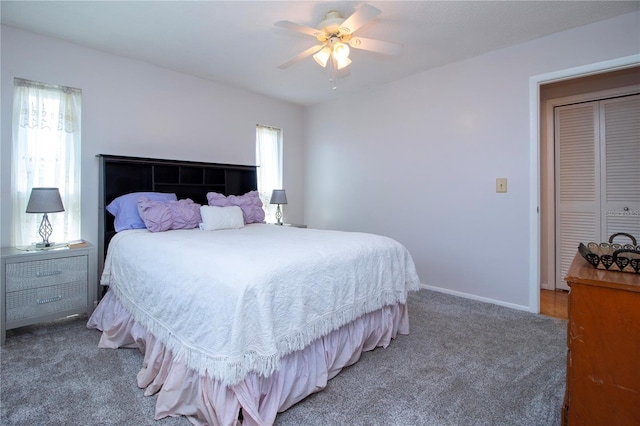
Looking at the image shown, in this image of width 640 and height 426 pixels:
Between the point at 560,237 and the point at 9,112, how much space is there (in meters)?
5.54

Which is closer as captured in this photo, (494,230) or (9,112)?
(9,112)

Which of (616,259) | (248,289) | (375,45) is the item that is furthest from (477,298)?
(248,289)

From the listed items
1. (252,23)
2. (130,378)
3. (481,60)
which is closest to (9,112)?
(252,23)

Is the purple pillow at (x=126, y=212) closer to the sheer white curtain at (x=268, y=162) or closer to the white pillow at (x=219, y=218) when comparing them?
the white pillow at (x=219, y=218)

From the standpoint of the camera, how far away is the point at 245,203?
346 centimetres

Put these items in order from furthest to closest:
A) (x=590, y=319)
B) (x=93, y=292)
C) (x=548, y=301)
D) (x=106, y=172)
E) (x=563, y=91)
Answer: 1. (x=563, y=91)
2. (x=548, y=301)
3. (x=106, y=172)
4. (x=93, y=292)
5. (x=590, y=319)

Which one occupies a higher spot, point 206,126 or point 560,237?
point 206,126

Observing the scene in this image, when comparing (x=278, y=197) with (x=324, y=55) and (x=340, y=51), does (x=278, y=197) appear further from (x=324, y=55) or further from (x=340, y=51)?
(x=340, y=51)

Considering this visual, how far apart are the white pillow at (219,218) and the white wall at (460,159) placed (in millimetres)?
1767

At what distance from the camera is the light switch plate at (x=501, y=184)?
296cm

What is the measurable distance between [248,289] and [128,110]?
2.75 m

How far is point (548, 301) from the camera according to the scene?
3205 millimetres

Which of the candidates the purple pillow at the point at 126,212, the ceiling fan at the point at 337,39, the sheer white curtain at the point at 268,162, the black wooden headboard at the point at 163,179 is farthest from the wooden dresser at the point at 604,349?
the sheer white curtain at the point at 268,162

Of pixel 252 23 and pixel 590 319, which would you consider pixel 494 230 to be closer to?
pixel 590 319
